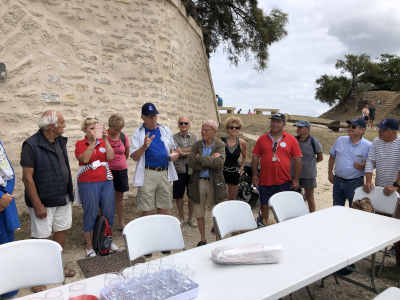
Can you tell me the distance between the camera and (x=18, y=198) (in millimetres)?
5094

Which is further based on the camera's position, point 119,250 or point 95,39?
point 95,39

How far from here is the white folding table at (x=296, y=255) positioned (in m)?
1.74

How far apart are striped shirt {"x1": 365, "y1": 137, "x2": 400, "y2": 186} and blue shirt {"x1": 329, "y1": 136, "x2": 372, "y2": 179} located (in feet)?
0.59

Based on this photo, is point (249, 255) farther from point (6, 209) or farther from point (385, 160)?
point (385, 160)

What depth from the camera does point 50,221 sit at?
323cm

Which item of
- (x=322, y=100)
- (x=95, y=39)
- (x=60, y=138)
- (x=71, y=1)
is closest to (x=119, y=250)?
(x=60, y=138)

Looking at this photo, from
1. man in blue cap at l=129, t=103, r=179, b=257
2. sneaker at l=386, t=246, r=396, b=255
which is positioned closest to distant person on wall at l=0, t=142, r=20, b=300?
man in blue cap at l=129, t=103, r=179, b=257

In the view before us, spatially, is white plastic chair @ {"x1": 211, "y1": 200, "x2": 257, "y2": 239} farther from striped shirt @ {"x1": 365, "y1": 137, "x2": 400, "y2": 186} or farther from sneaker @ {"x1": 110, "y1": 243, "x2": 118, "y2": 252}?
striped shirt @ {"x1": 365, "y1": 137, "x2": 400, "y2": 186}

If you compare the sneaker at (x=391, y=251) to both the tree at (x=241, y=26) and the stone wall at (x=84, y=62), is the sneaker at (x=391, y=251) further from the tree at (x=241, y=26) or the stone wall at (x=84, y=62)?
the tree at (x=241, y=26)

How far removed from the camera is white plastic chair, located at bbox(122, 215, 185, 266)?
2.52 metres

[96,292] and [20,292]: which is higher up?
[96,292]

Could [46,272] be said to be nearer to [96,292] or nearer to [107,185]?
[96,292]

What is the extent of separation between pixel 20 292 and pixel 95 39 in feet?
15.2

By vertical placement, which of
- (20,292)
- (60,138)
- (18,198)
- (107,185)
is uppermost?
(60,138)
